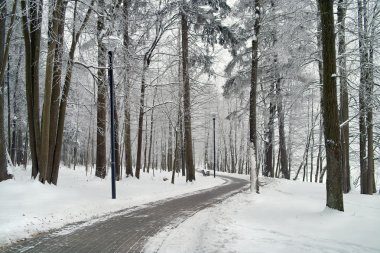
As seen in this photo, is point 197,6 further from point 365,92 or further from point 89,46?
point 365,92

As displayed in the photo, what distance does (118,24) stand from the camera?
1501 cm

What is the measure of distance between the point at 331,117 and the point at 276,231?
334 centimetres

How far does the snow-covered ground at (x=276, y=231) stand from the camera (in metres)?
6.42

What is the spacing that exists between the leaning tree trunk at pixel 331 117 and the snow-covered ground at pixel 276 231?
55cm

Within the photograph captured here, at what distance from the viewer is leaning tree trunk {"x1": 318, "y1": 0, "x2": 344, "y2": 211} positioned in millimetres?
8680

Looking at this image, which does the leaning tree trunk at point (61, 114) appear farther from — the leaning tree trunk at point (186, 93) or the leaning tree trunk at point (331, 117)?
the leaning tree trunk at point (331, 117)

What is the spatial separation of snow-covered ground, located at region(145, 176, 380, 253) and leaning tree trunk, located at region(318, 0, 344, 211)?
0.55 metres

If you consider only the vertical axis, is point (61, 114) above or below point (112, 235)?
above

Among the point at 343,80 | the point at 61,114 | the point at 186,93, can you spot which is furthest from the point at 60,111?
the point at 343,80

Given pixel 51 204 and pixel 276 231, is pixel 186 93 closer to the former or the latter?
pixel 51 204

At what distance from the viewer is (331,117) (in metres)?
8.74

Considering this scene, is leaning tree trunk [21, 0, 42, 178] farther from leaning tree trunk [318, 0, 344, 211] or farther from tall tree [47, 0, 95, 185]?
leaning tree trunk [318, 0, 344, 211]

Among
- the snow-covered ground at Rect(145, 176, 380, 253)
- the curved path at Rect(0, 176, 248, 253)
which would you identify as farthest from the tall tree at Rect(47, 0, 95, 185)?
the snow-covered ground at Rect(145, 176, 380, 253)

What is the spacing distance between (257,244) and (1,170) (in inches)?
445
